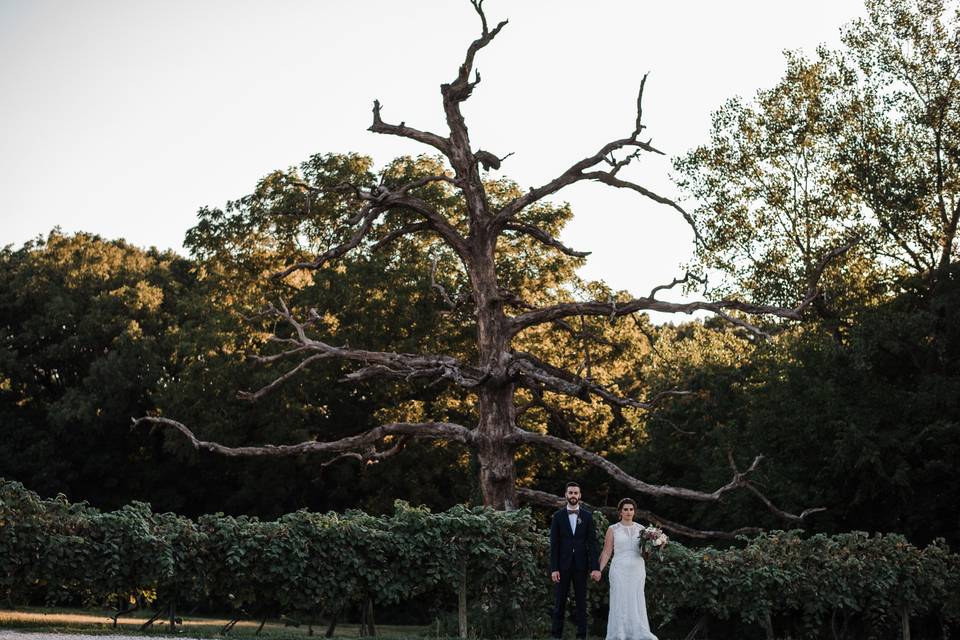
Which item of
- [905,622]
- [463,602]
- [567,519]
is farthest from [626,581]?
[905,622]

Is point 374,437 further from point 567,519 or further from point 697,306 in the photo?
point 567,519

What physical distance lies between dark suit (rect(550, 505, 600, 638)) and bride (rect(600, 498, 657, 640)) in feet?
0.77

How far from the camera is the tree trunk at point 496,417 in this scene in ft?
70.3

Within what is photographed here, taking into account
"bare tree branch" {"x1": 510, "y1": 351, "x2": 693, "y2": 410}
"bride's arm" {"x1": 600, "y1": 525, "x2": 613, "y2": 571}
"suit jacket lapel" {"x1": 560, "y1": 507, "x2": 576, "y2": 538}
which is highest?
"bare tree branch" {"x1": 510, "y1": 351, "x2": 693, "y2": 410}

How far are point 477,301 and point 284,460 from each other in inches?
712

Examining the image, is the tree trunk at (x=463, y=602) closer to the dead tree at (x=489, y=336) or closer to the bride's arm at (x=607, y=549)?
the bride's arm at (x=607, y=549)

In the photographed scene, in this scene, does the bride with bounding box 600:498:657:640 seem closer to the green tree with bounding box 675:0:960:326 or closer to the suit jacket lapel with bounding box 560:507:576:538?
the suit jacket lapel with bounding box 560:507:576:538

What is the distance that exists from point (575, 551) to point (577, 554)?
4 cm

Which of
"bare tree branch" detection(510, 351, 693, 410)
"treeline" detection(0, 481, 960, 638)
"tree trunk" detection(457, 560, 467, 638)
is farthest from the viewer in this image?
"bare tree branch" detection(510, 351, 693, 410)

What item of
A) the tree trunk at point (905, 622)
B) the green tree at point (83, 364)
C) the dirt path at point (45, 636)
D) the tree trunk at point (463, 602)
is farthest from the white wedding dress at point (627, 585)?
the green tree at point (83, 364)

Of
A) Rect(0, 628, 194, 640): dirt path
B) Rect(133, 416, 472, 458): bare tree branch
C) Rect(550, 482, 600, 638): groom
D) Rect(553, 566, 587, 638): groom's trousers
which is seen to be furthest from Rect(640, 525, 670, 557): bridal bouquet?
Rect(133, 416, 472, 458): bare tree branch

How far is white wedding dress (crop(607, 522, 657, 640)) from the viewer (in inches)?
512

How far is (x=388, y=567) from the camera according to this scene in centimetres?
1423

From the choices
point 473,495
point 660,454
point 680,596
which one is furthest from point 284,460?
point 680,596
